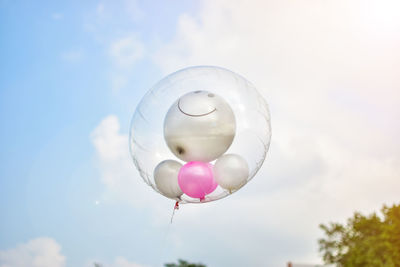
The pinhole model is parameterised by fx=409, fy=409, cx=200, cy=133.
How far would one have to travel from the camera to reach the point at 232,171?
6.33 m

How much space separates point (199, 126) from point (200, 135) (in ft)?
0.45

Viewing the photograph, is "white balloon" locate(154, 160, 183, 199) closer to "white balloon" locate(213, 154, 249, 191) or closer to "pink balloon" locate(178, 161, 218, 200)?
"pink balloon" locate(178, 161, 218, 200)

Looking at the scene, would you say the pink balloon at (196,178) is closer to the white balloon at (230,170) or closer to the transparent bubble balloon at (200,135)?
the transparent bubble balloon at (200,135)

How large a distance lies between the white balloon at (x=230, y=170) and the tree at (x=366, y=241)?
11.3 meters

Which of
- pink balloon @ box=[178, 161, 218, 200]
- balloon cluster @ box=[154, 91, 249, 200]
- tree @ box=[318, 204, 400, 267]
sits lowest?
pink balloon @ box=[178, 161, 218, 200]

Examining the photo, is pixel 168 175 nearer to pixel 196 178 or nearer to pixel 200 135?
pixel 196 178

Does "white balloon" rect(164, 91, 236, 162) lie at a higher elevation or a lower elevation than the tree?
lower

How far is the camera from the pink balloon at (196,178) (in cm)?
625

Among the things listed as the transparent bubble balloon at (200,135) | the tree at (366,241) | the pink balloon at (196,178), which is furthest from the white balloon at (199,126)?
the tree at (366,241)

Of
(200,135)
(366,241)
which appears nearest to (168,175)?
(200,135)

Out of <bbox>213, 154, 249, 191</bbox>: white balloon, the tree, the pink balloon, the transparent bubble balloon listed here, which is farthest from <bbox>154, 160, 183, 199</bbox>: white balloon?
the tree

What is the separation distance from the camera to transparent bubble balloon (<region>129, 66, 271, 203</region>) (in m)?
6.20

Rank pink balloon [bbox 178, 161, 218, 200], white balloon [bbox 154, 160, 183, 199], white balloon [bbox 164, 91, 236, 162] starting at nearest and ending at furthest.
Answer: white balloon [bbox 164, 91, 236, 162] < pink balloon [bbox 178, 161, 218, 200] < white balloon [bbox 154, 160, 183, 199]

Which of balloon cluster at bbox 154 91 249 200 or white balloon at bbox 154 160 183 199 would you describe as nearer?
balloon cluster at bbox 154 91 249 200
